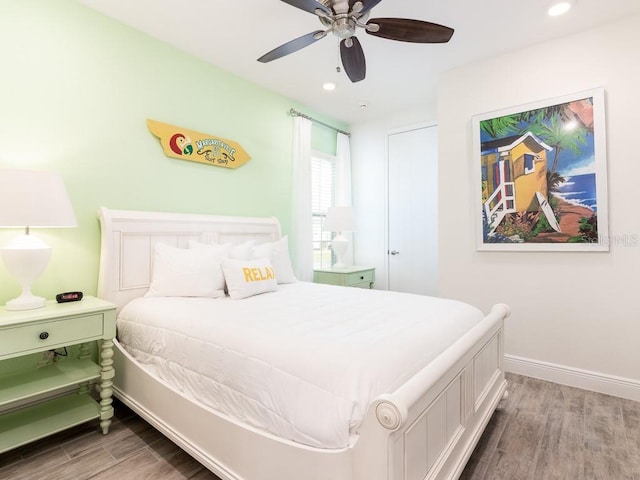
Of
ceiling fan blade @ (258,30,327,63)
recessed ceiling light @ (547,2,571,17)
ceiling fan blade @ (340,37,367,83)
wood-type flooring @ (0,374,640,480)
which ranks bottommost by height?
wood-type flooring @ (0,374,640,480)

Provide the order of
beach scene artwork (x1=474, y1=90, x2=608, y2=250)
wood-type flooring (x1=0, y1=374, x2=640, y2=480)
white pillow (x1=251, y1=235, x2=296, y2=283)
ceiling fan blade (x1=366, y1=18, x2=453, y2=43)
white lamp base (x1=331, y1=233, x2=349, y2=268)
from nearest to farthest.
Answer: wood-type flooring (x1=0, y1=374, x2=640, y2=480) → ceiling fan blade (x1=366, y1=18, x2=453, y2=43) → beach scene artwork (x1=474, y1=90, x2=608, y2=250) → white pillow (x1=251, y1=235, x2=296, y2=283) → white lamp base (x1=331, y1=233, x2=349, y2=268)

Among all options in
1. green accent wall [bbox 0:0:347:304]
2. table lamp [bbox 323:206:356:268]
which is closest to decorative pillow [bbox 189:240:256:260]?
green accent wall [bbox 0:0:347:304]

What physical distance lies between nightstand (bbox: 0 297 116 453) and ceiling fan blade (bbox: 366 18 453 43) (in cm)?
223

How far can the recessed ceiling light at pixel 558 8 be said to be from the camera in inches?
88.6

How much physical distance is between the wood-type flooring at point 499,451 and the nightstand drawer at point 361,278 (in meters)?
1.90

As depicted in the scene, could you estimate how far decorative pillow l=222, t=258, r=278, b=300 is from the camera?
94.8 inches

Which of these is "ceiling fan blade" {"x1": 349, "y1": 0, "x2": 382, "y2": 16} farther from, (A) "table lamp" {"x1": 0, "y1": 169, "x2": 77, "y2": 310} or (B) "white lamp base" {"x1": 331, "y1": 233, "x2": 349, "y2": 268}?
(B) "white lamp base" {"x1": 331, "y1": 233, "x2": 349, "y2": 268}

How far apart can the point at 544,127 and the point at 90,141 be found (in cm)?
340

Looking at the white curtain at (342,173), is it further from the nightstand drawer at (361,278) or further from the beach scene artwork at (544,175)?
the beach scene artwork at (544,175)

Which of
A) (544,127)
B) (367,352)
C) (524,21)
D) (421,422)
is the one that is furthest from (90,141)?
(544,127)

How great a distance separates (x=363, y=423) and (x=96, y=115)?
2.62 metres

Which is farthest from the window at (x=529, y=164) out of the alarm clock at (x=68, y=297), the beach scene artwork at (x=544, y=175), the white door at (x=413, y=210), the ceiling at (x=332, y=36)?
the alarm clock at (x=68, y=297)

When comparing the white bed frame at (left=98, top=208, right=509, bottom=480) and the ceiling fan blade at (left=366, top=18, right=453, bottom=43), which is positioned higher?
the ceiling fan blade at (left=366, top=18, right=453, bottom=43)

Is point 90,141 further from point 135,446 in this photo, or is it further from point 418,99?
point 418,99
